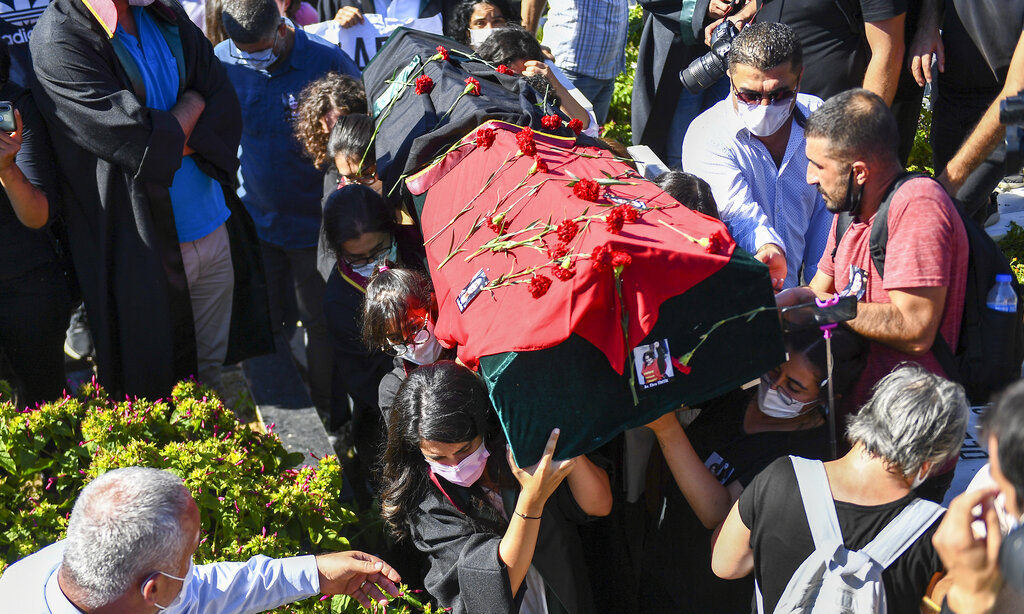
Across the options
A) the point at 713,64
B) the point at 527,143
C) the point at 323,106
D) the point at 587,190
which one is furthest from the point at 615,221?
the point at 323,106

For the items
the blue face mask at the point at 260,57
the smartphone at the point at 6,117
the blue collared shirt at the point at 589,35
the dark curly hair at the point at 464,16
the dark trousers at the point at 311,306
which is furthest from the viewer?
the blue collared shirt at the point at 589,35

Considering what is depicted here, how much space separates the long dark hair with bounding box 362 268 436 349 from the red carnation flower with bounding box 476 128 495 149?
1.60ft

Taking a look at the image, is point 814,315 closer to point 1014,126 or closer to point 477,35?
point 1014,126

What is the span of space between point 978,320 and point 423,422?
5.54 feet

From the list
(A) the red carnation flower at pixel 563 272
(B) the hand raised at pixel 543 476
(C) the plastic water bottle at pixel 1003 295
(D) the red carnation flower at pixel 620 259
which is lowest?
(B) the hand raised at pixel 543 476

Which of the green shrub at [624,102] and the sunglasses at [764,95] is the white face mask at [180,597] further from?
the green shrub at [624,102]

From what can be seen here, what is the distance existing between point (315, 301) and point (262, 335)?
0.38m

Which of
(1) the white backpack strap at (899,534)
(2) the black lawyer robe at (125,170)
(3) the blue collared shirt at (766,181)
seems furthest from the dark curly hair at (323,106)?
(1) the white backpack strap at (899,534)

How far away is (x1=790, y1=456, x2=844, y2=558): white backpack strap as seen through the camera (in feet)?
7.25

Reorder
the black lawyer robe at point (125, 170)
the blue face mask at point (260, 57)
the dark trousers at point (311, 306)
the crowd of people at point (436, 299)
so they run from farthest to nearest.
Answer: the dark trousers at point (311, 306)
the blue face mask at point (260, 57)
the black lawyer robe at point (125, 170)
the crowd of people at point (436, 299)

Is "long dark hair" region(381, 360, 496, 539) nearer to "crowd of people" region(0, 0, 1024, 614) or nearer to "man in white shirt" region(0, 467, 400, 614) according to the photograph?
"crowd of people" region(0, 0, 1024, 614)

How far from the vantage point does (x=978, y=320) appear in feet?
9.27

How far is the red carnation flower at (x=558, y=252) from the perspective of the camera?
2428 mm

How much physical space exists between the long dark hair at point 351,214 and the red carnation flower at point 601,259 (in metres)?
1.37
